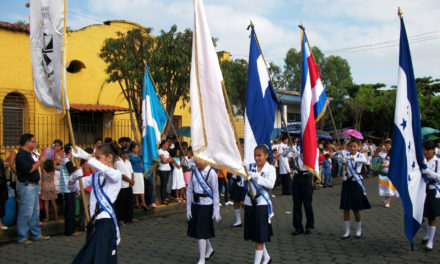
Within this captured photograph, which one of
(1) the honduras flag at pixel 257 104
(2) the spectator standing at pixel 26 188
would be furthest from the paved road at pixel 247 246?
(1) the honduras flag at pixel 257 104

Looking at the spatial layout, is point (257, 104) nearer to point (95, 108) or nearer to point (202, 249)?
point (202, 249)

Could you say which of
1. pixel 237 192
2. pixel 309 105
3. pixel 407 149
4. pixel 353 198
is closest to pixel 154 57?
pixel 237 192

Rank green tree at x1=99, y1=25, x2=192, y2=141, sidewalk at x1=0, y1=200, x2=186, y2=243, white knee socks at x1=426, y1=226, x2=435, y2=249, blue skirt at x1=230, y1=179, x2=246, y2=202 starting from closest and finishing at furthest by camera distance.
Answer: white knee socks at x1=426, y1=226, x2=435, y2=249, sidewalk at x1=0, y1=200, x2=186, y2=243, blue skirt at x1=230, y1=179, x2=246, y2=202, green tree at x1=99, y1=25, x2=192, y2=141

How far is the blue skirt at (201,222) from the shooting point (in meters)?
5.81

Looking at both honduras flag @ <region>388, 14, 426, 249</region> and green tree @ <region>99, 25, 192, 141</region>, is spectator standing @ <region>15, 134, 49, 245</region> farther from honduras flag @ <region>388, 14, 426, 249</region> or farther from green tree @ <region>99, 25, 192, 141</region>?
honduras flag @ <region>388, 14, 426, 249</region>

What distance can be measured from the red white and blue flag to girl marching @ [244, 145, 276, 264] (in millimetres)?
1586

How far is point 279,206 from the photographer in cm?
Answer: 1146

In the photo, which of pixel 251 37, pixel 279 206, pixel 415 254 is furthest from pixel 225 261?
pixel 279 206

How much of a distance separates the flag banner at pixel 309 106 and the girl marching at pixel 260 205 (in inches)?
62.4

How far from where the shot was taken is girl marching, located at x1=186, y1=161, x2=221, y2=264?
5.83 meters

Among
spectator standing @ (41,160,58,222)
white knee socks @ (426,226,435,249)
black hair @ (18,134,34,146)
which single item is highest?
black hair @ (18,134,34,146)

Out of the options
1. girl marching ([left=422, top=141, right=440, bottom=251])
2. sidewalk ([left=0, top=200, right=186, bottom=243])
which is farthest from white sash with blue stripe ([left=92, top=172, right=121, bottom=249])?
girl marching ([left=422, top=141, right=440, bottom=251])

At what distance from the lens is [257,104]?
6.54 m

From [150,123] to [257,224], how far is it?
4.14m
